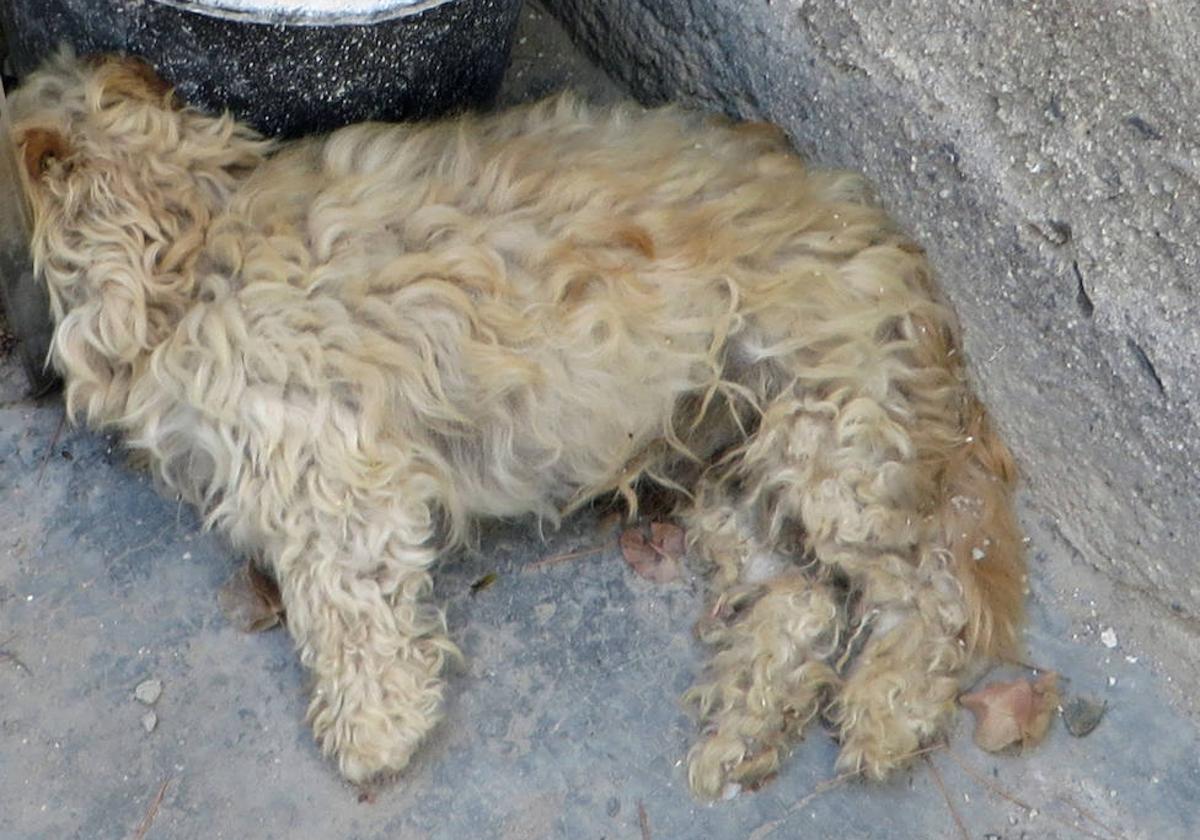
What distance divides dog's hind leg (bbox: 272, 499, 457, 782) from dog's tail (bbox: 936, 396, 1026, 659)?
1.04 metres

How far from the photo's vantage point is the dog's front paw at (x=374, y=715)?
2.87m

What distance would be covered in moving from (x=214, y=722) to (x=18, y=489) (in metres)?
0.72

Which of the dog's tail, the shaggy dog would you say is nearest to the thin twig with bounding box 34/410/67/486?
the shaggy dog

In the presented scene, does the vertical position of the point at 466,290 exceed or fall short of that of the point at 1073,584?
it exceeds it

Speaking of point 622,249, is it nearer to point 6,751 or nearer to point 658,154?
point 658,154

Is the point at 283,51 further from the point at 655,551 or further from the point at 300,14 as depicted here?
the point at 655,551

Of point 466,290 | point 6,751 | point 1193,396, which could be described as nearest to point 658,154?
point 466,290

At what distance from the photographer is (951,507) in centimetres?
305

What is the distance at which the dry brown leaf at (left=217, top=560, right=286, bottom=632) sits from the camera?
3.09m

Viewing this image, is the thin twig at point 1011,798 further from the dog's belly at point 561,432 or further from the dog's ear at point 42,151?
the dog's ear at point 42,151

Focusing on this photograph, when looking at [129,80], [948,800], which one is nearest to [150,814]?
[129,80]

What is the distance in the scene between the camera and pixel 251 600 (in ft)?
10.2

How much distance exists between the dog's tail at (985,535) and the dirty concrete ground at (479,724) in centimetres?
11

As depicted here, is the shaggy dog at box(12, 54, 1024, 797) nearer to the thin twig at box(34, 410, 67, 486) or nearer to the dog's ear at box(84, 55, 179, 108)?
the dog's ear at box(84, 55, 179, 108)
